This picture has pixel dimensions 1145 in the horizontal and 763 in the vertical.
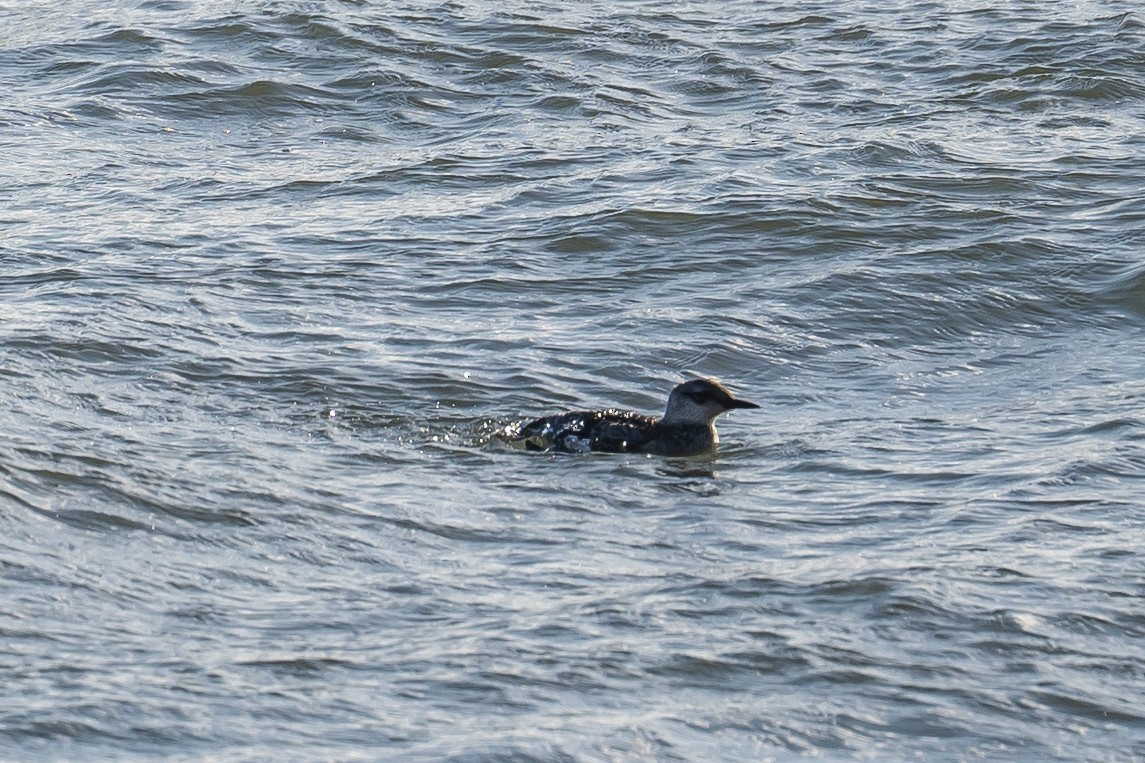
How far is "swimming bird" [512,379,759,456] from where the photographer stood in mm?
9961

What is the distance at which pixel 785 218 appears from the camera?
14.7 metres

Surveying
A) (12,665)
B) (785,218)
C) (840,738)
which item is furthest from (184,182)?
(840,738)

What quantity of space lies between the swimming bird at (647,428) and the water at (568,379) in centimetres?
14

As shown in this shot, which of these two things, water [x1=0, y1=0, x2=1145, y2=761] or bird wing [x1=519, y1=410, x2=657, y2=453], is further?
bird wing [x1=519, y1=410, x2=657, y2=453]

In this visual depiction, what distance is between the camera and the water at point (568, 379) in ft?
22.6

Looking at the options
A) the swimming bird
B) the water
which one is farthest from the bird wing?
the water

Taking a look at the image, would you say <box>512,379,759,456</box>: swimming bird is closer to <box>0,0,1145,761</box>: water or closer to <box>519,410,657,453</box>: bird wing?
<box>519,410,657,453</box>: bird wing

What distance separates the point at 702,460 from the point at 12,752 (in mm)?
4844

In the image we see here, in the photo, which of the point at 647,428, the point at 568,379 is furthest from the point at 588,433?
the point at 568,379

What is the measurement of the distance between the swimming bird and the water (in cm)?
14

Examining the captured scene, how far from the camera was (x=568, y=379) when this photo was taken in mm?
11383

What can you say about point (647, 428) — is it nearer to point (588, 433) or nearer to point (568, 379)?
point (588, 433)

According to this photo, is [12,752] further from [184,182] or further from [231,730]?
[184,182]

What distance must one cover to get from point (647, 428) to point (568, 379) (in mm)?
1135
